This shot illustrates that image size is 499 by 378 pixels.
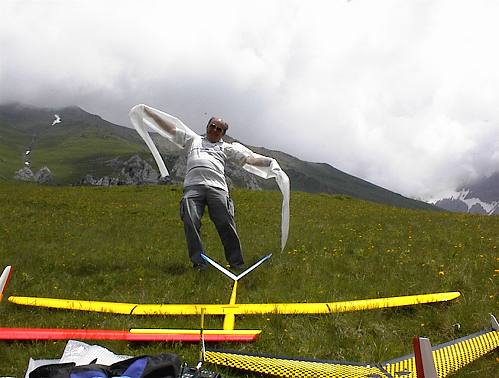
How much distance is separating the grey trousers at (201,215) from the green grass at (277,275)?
1.86ft

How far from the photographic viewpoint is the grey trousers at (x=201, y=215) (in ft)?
30.9

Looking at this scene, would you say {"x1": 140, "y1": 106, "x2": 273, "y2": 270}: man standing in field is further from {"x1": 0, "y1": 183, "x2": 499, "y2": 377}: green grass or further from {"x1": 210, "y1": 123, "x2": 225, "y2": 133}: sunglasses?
{"x1": 0, "y1": 183, "x2": 499, "y2": 377}: green grass

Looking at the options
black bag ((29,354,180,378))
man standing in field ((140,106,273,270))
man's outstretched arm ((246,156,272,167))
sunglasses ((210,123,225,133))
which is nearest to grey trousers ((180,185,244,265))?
man standing in field ((140,106,273,270))

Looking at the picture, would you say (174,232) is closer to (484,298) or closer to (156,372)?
(484,298)

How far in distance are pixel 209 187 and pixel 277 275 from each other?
2356mm

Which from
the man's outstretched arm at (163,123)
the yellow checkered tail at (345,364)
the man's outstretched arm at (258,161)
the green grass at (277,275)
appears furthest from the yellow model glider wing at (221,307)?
the man's outstretched arm at (163,123)

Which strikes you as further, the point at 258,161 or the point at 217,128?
the point at 258,161

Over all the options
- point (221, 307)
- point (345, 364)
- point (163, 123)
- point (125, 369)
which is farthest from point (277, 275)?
point (125, 369)

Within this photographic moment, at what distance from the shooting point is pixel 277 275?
914cm

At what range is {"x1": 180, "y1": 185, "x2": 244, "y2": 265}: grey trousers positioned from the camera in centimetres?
941

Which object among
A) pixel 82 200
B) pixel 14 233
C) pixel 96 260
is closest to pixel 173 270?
pixel 96 260

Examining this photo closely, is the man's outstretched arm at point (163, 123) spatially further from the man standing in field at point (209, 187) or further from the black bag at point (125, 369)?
the black bag at point (125, 369)

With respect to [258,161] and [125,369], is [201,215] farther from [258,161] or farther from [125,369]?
[125,369]

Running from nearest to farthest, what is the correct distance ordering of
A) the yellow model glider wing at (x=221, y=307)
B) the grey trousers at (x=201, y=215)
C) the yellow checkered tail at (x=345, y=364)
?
1. the yellow checkered tail at (x=345, y=364)
2. the yellow model glider wing at (x=221, y=307)
3. the grey trousers at (x=201, y=215)
